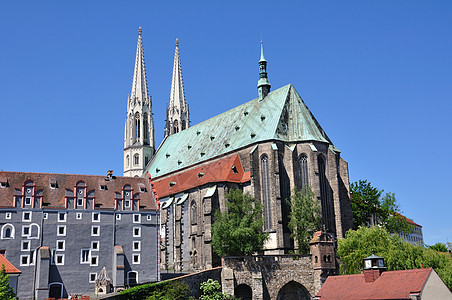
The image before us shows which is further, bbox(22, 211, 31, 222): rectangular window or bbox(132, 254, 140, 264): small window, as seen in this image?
bbox(132, 254, 140, 264): small window

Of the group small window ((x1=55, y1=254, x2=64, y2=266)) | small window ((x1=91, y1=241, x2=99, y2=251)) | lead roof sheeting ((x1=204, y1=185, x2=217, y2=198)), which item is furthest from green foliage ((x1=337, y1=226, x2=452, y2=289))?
small window ((x1=55, y1=254, x2=64, y2=266))

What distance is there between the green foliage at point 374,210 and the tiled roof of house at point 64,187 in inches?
1264

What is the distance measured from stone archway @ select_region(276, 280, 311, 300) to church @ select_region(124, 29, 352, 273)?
913 cm

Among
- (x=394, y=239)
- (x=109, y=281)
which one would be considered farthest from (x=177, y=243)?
(x=394, y=239)

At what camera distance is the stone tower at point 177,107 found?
110 meters

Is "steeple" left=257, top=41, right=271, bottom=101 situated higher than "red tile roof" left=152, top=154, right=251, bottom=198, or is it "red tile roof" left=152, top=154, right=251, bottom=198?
"steeple" left=257, top=41, right=271, bottom=101

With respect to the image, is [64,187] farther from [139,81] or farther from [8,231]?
[139,81]

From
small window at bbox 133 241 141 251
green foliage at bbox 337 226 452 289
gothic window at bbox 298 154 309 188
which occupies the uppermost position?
gothic window at bbox 298 154 309 188

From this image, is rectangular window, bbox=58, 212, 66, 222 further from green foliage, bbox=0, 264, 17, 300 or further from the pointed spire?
the pointed spire

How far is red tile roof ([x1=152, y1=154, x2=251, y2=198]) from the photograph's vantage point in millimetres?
74500

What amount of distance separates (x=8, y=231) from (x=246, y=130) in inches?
1443

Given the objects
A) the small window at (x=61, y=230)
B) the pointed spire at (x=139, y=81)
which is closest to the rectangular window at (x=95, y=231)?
the small window at (x=61, y=230)

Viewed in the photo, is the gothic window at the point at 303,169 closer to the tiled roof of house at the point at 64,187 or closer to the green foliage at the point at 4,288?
the tiled roof of house at the point at 64,187

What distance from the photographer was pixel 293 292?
56.4m
